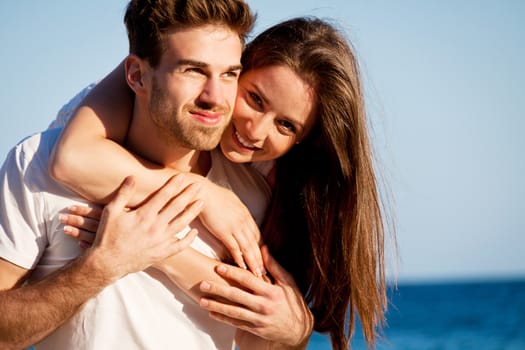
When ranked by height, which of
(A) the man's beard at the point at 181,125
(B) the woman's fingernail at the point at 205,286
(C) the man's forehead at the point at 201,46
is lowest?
(B) the woman's fingernail at the point at 205,286

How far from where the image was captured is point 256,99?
3.25 meters

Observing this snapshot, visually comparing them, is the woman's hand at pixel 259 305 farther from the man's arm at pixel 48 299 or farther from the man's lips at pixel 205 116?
the man's lips at pixel 205 116

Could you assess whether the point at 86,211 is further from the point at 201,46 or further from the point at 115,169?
the point at 201,46

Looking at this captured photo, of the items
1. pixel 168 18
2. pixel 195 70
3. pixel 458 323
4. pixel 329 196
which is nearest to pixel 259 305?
pixel 329 196

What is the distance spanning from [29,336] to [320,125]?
140 centimetres

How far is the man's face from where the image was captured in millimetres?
3010

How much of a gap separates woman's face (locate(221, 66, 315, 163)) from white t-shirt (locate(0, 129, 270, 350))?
0.42 meters

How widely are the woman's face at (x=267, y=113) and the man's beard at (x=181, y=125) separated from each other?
16 cm

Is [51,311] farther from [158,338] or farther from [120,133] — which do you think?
[120,133]

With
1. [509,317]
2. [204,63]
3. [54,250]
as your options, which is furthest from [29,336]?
[509,317]

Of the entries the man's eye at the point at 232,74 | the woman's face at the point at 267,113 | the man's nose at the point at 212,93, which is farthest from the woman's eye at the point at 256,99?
the man's nose at the point at 212,93

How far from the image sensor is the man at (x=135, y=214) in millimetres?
2912

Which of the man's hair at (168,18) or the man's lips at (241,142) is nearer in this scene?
the man's hair at (168,18)

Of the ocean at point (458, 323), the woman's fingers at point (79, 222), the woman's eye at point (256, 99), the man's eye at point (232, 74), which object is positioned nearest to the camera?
the woman's fingers at point (79, 222)
